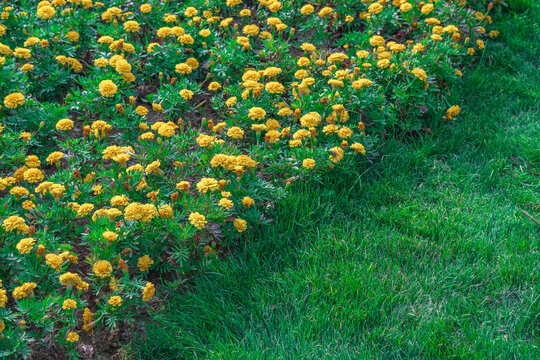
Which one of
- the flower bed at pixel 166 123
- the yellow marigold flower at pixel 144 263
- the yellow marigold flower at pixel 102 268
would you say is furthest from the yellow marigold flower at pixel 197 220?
the yellow marigold flower at pixel 102 268

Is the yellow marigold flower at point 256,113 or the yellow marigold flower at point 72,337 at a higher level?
the yellow marigold flower at point 256,113

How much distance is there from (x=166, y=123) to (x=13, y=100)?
106 cm

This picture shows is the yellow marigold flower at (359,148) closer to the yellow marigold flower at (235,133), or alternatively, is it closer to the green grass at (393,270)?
the green grass at (393,270)

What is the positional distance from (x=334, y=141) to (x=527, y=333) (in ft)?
5.57

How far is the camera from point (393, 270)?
328cm

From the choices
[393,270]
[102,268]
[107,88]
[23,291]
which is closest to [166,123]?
[107,88]

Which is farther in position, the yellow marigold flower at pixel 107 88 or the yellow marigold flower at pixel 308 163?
the yellow marigold flower at pixel 107 88

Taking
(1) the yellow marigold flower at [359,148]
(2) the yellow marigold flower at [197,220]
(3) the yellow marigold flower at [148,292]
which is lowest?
(3) the yellow marigold flower at [148,292]

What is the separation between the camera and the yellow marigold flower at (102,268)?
294cm

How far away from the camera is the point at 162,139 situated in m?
3.92

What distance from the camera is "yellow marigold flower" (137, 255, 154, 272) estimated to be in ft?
10.2

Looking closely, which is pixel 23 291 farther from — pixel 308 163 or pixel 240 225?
pixel 308 163

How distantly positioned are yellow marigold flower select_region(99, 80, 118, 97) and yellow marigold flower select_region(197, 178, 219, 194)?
45.2 inches

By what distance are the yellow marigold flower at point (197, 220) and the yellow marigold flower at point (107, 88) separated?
1.35 m
